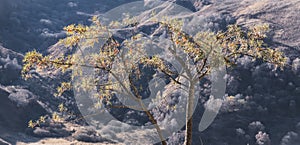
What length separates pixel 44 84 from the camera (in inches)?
2158

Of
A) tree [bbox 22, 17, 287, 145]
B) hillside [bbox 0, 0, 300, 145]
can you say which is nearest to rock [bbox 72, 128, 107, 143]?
hillside [bbox 0, 0, 300, 145]

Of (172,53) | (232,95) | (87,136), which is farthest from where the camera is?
(232,95)

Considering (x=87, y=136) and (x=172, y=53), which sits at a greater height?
(x=172, y=53)

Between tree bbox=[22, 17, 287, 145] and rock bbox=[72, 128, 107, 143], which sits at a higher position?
tree bbox=[22, 17, 287, 145]

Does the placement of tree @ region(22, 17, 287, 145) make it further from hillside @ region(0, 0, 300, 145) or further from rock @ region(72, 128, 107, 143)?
rock @ region(72, 128, 107, 143)

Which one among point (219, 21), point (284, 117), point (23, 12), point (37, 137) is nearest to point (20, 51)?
point (23, 12)

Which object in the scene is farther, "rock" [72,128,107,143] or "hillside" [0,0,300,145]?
"hillside" [0,0,300,145]

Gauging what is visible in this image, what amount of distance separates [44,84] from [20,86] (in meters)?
3.90

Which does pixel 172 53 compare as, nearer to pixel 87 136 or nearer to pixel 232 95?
pixel 87 136

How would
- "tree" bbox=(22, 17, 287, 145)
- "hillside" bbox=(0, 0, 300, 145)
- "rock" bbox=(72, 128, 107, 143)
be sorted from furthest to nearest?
1. "hillside" bbox=(0, 0, 300, 145)
2. "rock" bbox=(72, 128, 107, 143)
3. "tree" bbox=(22, 17, 287, 145)

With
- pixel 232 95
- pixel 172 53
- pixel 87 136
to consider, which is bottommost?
pixel 87 136

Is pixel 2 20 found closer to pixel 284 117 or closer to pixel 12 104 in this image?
pixel 12 104

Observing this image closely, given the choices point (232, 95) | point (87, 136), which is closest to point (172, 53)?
point (87, 136)

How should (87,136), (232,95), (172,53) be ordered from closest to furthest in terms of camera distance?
(172,53) < (87,136) < (232,95)
